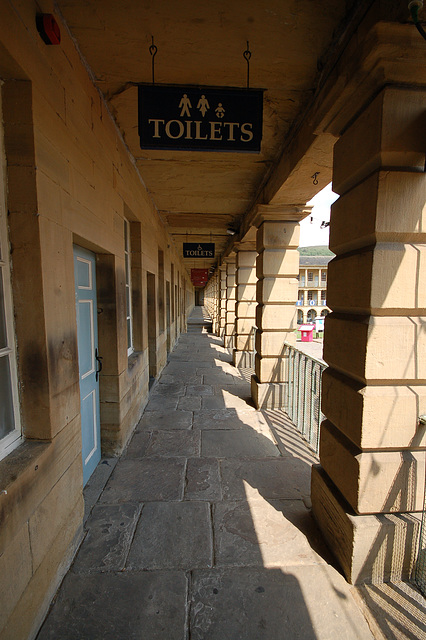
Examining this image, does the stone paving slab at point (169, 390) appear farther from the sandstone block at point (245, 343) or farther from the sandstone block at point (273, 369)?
the sandstone block at point (245, 343)

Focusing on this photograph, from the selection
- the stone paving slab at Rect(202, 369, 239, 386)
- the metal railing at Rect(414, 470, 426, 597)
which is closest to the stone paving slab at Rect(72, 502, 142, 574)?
the metal railing at Rect(414, 470, 426, 597)

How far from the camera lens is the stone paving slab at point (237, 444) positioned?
361 cm

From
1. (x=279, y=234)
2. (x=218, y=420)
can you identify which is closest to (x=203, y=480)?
(x=218, y=420)

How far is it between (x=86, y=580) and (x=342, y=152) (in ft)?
11.7

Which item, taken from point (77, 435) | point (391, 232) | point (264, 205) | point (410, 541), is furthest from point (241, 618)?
point (264, 205)

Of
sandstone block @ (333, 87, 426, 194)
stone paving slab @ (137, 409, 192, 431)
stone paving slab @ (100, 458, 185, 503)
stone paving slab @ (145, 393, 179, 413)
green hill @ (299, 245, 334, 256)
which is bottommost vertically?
stone paving slab @ (145, 393, 179, 413)

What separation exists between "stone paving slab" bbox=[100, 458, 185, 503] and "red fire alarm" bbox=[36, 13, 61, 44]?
3.66 meters

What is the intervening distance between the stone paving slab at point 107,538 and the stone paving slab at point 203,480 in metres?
0.54

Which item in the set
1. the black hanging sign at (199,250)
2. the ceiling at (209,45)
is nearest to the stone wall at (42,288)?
the ceiling at (209,45)

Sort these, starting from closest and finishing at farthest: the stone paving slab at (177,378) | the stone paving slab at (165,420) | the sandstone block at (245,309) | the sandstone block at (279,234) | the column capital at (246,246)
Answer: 1. the stone paving slab at (165,420)
2. the sandstone block at (279,234)
3. the stone paving slab at (177,378)
4. the column capital at (246,246)
5. the sandstone block at (245,309)

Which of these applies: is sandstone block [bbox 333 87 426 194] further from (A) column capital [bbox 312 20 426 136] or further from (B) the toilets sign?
(B) the toilets sign

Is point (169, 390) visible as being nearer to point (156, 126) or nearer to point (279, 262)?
point (279, 262)

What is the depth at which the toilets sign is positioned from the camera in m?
2.30

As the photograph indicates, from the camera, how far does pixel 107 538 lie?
232cm
